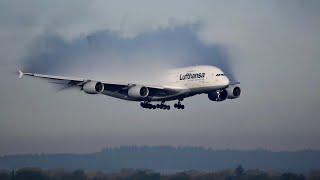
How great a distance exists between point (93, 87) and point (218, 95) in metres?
13.4

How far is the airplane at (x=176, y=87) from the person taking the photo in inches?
6722

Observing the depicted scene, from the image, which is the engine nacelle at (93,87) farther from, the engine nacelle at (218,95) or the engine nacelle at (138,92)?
the engine nacelle at (218,95)

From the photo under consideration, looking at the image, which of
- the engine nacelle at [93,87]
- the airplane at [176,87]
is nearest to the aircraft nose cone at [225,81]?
the airplane at [176,87]

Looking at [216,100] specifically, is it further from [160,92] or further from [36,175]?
[36,175]

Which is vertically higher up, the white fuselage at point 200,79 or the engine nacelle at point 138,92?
the white fuselage at point 200,79

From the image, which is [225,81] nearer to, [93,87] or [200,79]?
[200,79]

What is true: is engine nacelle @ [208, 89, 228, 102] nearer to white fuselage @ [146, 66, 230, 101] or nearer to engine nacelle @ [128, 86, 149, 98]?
white fuselage @ [146, 66, 230, 101]

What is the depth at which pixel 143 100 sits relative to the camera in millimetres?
173875

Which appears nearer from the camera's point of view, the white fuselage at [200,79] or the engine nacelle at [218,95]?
the white fuselage at [200,79]

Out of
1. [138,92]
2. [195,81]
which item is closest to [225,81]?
[195,81]

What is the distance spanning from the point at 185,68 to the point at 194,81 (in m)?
3.33

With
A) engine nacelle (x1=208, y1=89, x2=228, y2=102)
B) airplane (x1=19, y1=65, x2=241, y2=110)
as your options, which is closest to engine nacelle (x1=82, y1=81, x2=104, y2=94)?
airplane (x1=19, y1=65, x2=241, y2=110)

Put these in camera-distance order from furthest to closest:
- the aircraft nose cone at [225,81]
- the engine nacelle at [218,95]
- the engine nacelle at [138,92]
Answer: the engine nacelle at [218,95], the engine nacelle at [138,92], the aircraft nose cone at [225,81]

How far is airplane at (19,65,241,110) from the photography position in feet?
560
